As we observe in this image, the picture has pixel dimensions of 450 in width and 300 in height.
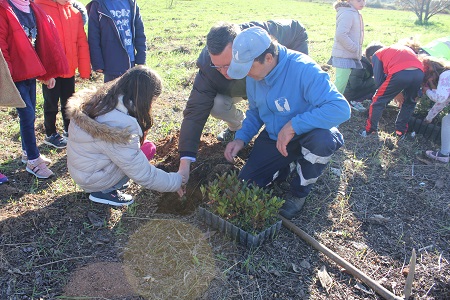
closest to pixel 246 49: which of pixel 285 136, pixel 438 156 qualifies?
pixel 285 136

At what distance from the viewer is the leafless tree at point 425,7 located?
2174cm

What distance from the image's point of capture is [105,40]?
408 centimetres

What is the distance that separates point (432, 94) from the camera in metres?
4.44

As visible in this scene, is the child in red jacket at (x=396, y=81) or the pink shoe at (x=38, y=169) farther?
the child in red jacket at (x=396, y=81)

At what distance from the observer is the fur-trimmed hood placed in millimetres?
2578

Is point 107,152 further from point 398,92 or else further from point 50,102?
point 398,92

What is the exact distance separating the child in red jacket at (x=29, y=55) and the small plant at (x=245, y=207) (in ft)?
5.61

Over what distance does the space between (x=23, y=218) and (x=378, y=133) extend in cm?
414

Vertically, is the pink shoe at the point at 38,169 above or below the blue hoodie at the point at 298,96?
below

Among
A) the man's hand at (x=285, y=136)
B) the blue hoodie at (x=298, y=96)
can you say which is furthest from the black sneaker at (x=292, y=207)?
the blue hoodie at (x=298, y=96)

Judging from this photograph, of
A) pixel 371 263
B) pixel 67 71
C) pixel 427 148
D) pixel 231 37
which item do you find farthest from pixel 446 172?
pixel 67 71

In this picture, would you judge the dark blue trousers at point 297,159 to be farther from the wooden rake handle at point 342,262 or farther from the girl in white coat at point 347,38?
the girl in white coat at point 347,38

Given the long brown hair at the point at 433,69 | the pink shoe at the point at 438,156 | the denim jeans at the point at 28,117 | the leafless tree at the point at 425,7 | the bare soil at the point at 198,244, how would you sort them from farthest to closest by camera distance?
1. the leafless tree at the point at 425,7
2. the long brown hair at the point at 433,69
3. the pink shoe at the point at 438,156
4. the denim jeans at the point at 28,117
5. the bare soil at the point at 198,244

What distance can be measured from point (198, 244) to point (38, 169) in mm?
1703
